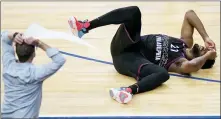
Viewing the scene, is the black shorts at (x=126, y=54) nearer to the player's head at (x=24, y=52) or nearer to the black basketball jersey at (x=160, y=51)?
the black basketball jersey at (x=160, y=51)

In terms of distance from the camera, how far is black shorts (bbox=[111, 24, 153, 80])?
3389mm

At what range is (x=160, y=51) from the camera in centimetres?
347

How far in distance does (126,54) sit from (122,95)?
359 mm

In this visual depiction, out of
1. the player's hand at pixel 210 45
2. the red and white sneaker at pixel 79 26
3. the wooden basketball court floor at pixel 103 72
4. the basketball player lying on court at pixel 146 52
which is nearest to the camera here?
the wooden basketball court floor at pixel 103 72

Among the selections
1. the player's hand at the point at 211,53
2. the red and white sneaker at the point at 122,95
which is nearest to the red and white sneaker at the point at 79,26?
the red and white sneaker at the point at 122,95

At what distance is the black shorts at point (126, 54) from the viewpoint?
11.1 feet

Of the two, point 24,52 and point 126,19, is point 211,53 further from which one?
point 24,52

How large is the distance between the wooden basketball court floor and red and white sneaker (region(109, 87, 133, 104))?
0.03 m

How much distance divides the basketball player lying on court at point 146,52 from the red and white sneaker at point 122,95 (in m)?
0.15

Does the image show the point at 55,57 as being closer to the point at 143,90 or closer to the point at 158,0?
the point at 143,90

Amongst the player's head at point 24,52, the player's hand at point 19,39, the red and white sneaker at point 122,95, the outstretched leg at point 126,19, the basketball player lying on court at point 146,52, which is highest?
the player's hand at point 19,39

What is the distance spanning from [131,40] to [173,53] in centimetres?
29

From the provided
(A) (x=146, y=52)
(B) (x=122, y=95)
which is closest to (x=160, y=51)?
(A) (x=146, y=52)

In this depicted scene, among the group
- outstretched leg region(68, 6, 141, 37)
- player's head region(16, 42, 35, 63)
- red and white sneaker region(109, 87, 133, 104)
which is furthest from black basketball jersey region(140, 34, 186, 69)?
player's head region(16, 42, 35, 63)
